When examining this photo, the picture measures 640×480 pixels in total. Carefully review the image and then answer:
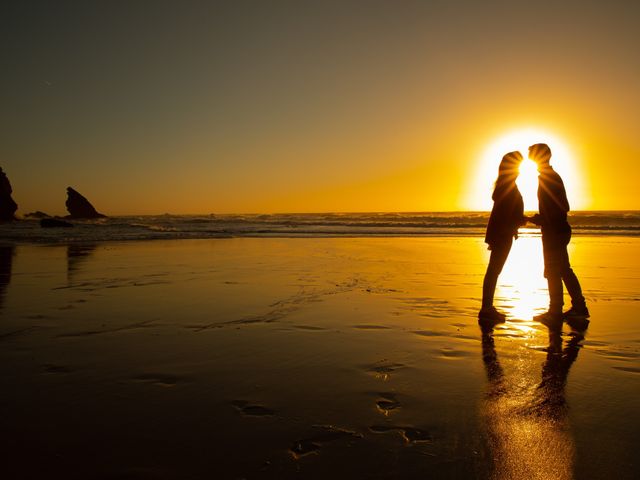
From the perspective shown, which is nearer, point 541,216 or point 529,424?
point 529,424

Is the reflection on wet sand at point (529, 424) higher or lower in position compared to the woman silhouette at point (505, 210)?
lower

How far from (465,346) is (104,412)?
3.20 m

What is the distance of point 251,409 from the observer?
2.85 metres

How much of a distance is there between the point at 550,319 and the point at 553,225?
4.55 ft

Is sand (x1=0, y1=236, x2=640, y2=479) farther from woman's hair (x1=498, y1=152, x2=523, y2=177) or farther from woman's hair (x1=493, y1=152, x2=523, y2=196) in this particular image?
woman's hair (x1=498, y1=152, x2=523, y2=177)

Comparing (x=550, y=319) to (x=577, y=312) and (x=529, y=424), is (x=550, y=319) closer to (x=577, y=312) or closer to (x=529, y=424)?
(x=577, y=312)

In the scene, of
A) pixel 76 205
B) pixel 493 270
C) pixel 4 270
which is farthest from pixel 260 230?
pixel 76 205

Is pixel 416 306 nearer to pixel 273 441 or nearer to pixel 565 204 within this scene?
pixel 565 204

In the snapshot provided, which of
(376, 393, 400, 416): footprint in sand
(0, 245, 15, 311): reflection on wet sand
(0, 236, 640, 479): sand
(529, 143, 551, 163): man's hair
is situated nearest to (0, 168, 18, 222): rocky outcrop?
(0, 245, 15, 311): reflection on wet sand

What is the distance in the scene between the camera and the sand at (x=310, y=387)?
7.43 ft

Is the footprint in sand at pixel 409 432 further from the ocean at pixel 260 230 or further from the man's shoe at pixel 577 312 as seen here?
the ocean at pixel 260 230

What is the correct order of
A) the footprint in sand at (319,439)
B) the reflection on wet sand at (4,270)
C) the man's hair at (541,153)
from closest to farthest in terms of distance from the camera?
the footprint in sand at (319,439)
the man's hair at (541,153)
the reflection on wet sand at (4,270)

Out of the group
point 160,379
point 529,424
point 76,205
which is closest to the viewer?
point 529,424

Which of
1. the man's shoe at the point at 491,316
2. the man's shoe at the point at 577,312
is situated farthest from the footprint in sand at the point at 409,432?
the man's shoe at the point at 577,312
